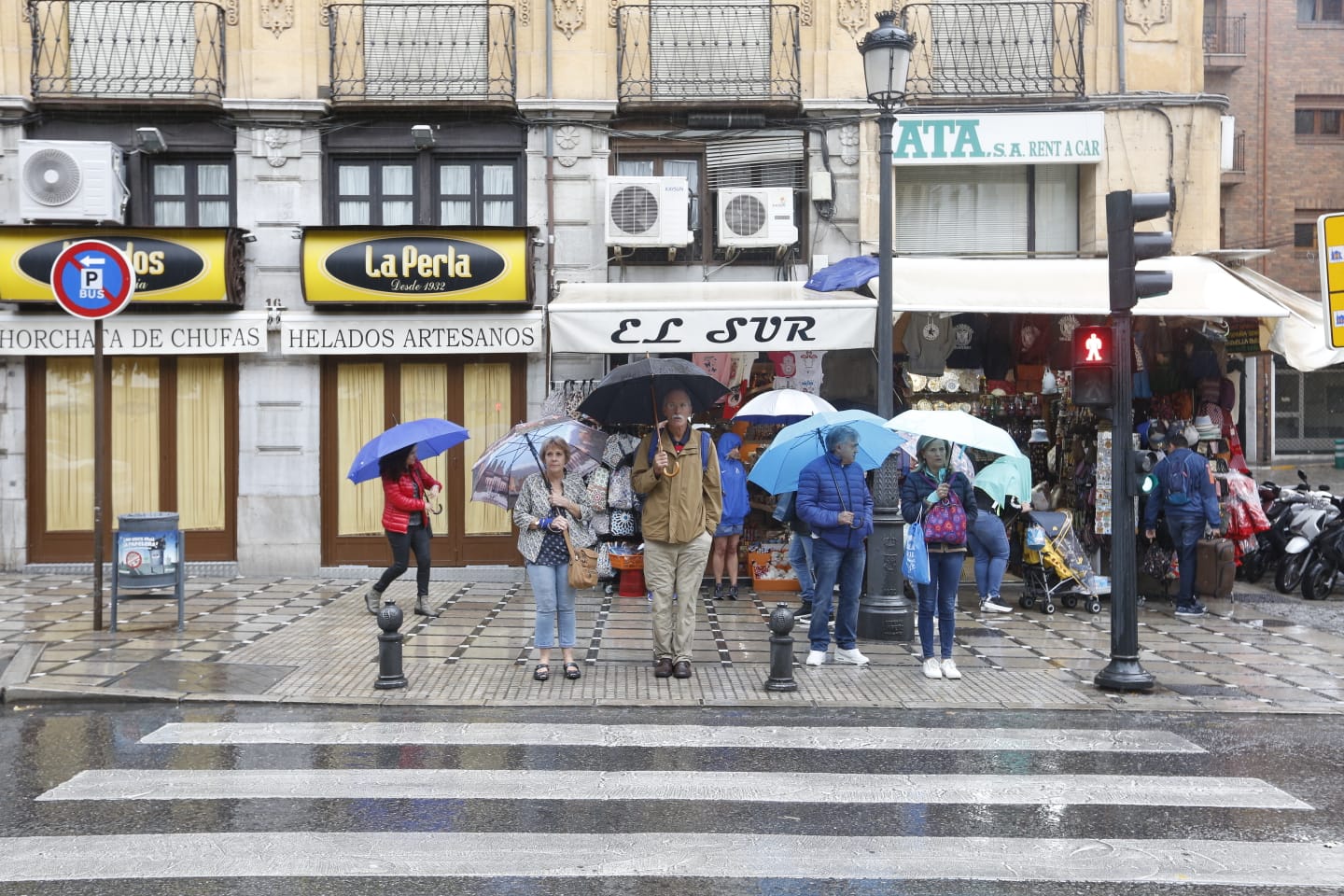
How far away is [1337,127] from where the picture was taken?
36.6 metres

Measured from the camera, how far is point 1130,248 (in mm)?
8734

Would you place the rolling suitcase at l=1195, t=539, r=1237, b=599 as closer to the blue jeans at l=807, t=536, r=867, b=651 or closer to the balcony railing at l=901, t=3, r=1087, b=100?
the blue jeans at l=807, t=536, r=867, b=651

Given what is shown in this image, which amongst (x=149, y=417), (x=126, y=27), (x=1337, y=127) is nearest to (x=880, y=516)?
(x=149, y=417)

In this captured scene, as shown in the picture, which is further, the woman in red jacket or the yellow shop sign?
the yellow shop sign

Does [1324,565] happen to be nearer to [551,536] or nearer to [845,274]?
[845,274]

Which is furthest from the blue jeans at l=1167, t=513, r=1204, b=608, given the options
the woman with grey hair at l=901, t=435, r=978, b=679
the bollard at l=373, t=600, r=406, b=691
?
the bollard at l=373, t=600, r=406, b=691

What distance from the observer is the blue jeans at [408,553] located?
38.9 feet

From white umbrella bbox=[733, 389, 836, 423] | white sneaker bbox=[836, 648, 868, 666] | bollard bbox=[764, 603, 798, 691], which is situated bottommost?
white sneaker bbox=[836, 648, 868, 666]

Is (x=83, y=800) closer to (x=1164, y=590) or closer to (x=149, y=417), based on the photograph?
(x=149, y=417)

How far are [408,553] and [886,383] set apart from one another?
4.90 m

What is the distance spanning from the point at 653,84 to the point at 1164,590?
8364 mm

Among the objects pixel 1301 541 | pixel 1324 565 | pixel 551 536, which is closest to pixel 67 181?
pixel 551 536

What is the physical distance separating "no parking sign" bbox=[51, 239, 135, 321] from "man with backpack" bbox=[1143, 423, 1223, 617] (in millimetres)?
10322

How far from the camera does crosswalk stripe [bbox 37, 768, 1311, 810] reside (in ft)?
20.6
